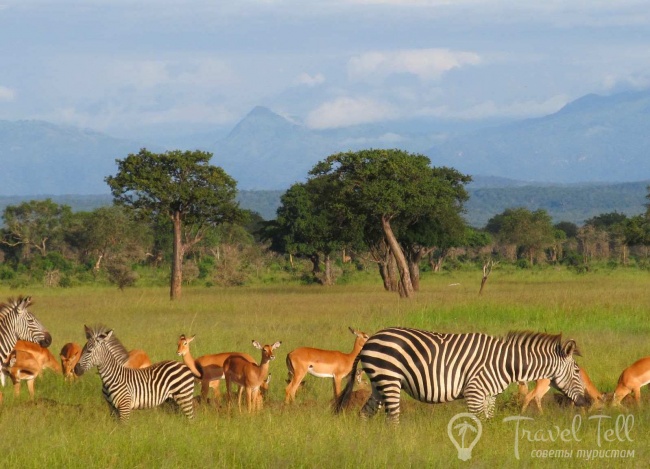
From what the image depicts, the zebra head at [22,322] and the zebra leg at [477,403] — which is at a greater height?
the zebra head at [22,322]

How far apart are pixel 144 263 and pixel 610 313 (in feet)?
161

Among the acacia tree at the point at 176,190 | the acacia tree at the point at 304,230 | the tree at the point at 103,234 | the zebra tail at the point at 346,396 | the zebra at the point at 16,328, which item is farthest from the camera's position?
the tree at the point at 103,234

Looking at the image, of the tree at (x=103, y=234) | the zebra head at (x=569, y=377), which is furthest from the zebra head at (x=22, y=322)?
the tree at (x=103, y=234)

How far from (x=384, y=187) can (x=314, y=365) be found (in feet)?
80.8

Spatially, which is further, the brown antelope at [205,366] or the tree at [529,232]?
the tree at [529,232]

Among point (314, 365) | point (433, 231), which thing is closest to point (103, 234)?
point (433, 231)

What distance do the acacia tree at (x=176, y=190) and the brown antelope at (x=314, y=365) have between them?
2395 cm

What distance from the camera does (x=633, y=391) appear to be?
1364 centimetres

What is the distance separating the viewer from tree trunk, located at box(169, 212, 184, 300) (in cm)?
3884

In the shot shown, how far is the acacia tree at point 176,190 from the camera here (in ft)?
126

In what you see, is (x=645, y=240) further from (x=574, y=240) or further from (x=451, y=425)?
(x=451, y=425)

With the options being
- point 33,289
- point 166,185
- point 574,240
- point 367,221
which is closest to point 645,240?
point 367,221

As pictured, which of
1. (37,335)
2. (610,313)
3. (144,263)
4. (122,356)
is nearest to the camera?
(122,356)

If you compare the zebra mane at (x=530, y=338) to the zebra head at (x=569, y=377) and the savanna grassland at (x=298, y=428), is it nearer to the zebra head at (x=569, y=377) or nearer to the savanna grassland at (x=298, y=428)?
the zebra head at (x=569, y=377)
